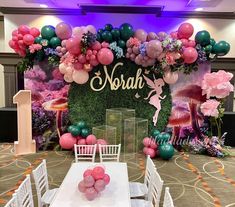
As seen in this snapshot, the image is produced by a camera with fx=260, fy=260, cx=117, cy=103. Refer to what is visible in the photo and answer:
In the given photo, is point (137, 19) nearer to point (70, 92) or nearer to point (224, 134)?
point (70, 92)

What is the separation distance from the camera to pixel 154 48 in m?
5.05

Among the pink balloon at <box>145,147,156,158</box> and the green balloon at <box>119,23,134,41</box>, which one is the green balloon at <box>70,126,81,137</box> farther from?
the green balloon at <box>119,23,134,41</box>

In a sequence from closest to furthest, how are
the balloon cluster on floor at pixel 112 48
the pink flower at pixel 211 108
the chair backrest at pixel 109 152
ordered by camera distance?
the chair backrest at pixel 109 152, the balloon cluster on floor at pixel 112 48, the pink flower at pixel 211 108

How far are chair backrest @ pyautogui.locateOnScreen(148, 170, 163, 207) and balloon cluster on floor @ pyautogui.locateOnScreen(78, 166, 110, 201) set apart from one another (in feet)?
1.67

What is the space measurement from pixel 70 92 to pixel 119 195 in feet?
12.1

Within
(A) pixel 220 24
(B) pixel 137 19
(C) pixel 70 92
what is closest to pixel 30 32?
(C) pixel 70 92

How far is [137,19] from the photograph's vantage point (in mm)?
7379

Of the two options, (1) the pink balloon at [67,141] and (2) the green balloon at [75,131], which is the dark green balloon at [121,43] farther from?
(1) the pink balloon at [67,141]

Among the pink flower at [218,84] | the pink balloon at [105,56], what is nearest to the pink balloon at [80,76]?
the pink balloon at [105,56]

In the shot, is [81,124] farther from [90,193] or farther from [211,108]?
[90,193]

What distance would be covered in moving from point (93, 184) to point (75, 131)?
3.16 m

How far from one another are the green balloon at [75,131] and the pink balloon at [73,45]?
5.16ft

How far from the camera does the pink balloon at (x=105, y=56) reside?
5.16 metres

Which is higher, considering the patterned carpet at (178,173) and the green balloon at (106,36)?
the green balloon at (106,36)
